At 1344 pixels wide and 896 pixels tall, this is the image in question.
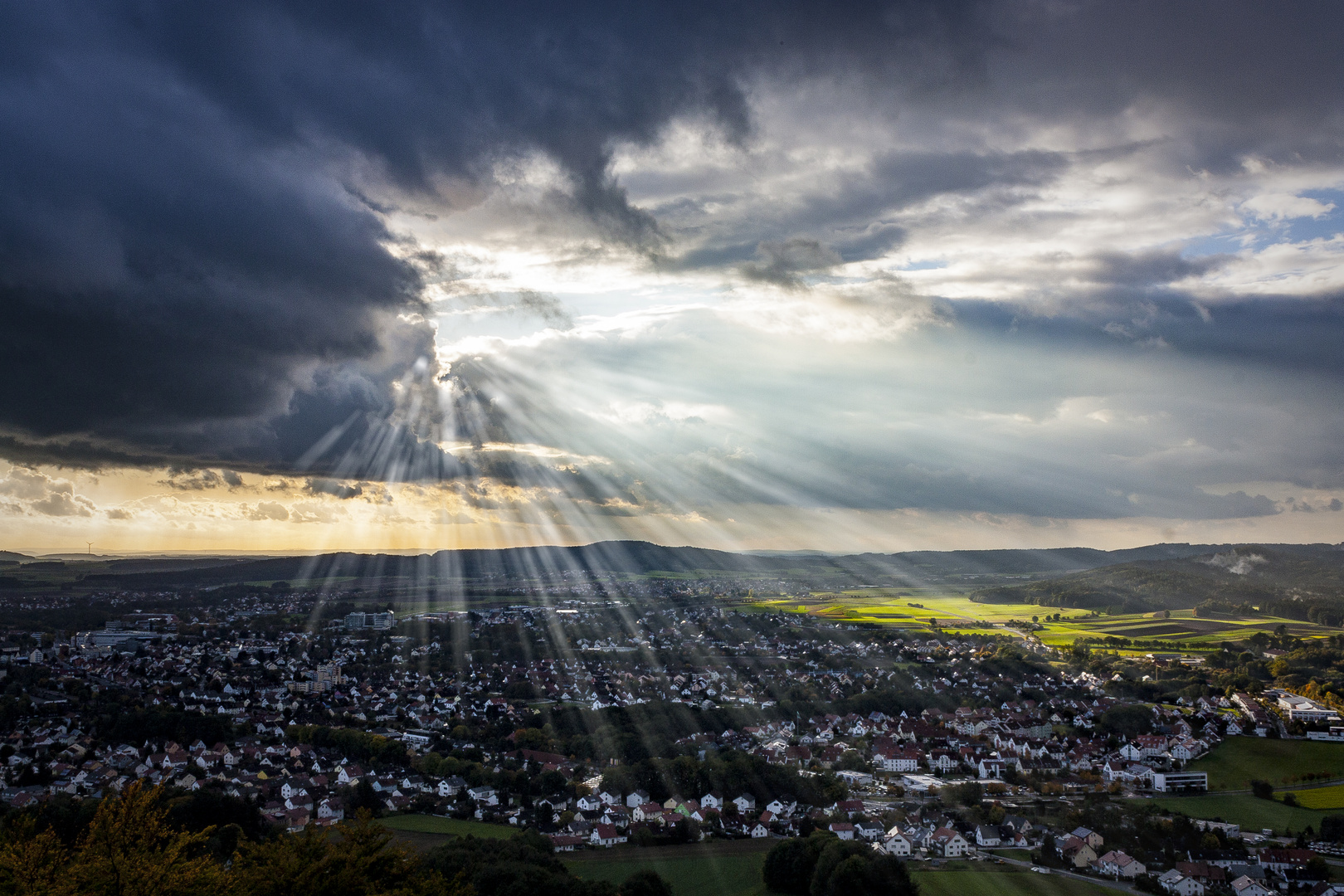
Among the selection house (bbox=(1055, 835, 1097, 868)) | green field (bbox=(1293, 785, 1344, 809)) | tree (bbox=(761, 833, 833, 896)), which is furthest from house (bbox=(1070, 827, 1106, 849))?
green field (bbox=(1293, 785, 1344, 809))

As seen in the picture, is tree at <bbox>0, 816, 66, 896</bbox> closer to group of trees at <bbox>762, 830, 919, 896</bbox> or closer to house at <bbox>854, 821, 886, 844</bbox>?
group of trees at <bbox>762, 830, 919, 896</bbox>

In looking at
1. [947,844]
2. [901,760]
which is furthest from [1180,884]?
[901,760]

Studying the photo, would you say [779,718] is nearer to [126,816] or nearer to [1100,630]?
[126,816]

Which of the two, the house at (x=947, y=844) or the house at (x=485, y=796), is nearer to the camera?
the house at (x=947, y=844)

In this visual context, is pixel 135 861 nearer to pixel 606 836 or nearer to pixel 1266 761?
pixel 606 836

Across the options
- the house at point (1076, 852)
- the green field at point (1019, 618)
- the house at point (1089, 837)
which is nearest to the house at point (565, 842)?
the house at point (1076, 852)

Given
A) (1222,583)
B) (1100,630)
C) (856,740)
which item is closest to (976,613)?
(1100,630)

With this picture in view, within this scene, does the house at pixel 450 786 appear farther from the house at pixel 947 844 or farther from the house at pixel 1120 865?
the house at pixel 1120 865
